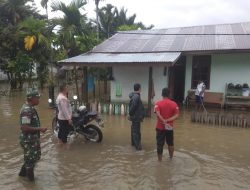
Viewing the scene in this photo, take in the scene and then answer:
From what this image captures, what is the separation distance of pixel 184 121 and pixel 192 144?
3.38 meters

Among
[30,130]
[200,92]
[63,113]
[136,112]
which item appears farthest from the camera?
[200,92]

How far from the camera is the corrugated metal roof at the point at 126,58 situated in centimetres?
1332

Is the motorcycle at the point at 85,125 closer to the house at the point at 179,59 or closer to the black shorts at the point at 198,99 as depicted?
the house at the point at 179,59

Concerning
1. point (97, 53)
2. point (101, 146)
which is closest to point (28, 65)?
point (97, 53)

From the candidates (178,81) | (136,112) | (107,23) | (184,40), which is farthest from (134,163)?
(107,23)

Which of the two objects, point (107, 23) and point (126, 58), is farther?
point (107, 23)

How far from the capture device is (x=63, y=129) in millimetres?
8250

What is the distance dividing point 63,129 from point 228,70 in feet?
31.8

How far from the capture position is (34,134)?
5855 mm

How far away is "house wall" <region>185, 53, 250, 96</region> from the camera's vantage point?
15.1 m

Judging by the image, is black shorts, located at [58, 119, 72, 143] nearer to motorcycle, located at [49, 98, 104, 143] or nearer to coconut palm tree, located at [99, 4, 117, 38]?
motorcycle, located at [49, 98, 104, 143]

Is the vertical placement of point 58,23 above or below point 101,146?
above

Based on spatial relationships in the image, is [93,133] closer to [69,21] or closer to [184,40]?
[184,40]

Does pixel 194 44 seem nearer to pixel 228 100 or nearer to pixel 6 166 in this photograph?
pixel 228 100
